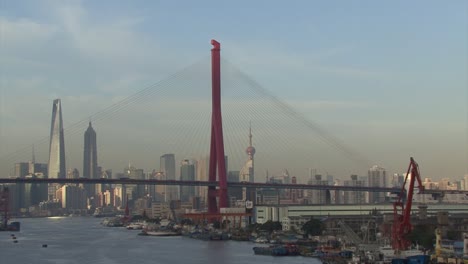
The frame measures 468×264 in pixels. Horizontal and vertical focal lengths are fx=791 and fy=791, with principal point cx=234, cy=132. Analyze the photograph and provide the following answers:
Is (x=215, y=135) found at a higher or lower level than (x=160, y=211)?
higher

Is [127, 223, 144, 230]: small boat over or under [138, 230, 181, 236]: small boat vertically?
under

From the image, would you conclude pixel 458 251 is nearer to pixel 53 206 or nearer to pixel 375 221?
pixel 375 221

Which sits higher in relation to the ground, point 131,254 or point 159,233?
point 131,254

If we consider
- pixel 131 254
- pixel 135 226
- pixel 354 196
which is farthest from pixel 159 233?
pixel 354 196

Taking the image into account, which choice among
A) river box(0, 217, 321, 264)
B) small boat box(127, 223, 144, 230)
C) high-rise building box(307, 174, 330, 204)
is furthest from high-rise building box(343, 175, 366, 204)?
river box(0, 217, 321, 264)

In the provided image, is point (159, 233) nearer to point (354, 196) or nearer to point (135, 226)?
point (135, 226)

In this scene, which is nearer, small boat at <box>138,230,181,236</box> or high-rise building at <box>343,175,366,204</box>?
small boat at <box>138,230,181,236</box>

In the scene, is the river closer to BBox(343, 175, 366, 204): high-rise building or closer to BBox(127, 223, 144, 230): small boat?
BBox(127, 223, 144, 230): small boat

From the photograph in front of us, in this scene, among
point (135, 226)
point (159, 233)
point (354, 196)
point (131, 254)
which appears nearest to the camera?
point (131, 254)

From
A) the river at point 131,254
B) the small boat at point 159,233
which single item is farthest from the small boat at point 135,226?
the river at point 131,254

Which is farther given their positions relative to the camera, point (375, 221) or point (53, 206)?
point (53, 206)

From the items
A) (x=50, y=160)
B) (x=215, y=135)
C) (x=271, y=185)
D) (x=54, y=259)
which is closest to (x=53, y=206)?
(x=50, y=160)
